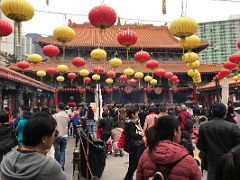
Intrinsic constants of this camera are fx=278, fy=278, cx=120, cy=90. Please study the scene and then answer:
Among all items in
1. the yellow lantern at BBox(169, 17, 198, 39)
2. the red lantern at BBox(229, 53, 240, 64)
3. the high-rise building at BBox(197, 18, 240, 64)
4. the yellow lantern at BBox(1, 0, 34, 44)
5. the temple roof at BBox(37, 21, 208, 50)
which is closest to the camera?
the yellow lantern at BBox(1, 0, 34, 44)

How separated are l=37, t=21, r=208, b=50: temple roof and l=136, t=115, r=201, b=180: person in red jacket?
21499 mm

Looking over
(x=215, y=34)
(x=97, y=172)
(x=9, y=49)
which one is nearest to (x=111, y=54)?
(x=9, y=49)

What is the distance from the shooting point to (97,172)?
18.5 ft

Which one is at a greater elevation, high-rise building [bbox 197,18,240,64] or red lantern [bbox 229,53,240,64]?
high-rise building [bbox 197,18,240,64]

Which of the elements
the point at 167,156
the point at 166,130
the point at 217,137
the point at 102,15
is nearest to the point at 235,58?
the point at 102,15

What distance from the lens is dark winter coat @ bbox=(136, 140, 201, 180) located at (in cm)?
193

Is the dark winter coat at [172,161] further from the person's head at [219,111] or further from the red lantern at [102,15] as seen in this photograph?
the red lantern at [102,15]

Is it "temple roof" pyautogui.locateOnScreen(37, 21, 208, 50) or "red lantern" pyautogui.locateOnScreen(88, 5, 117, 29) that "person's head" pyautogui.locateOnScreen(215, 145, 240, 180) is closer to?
"red lantern" pyautogui.locateOnScreen(88, 5, 117, 29)

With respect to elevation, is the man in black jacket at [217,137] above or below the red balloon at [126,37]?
below

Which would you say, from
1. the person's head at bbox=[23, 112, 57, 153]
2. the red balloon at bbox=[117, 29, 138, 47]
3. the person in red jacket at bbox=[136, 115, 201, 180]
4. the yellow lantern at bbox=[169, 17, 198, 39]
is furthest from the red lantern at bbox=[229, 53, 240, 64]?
the person's head at bbox=[23, 112, 57, 153]

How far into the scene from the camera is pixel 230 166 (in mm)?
1205

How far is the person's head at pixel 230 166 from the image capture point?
120 cm

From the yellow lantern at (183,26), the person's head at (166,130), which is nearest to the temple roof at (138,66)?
the yellow lantern at (183,26)

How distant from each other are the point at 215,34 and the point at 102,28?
6007 centimetres
